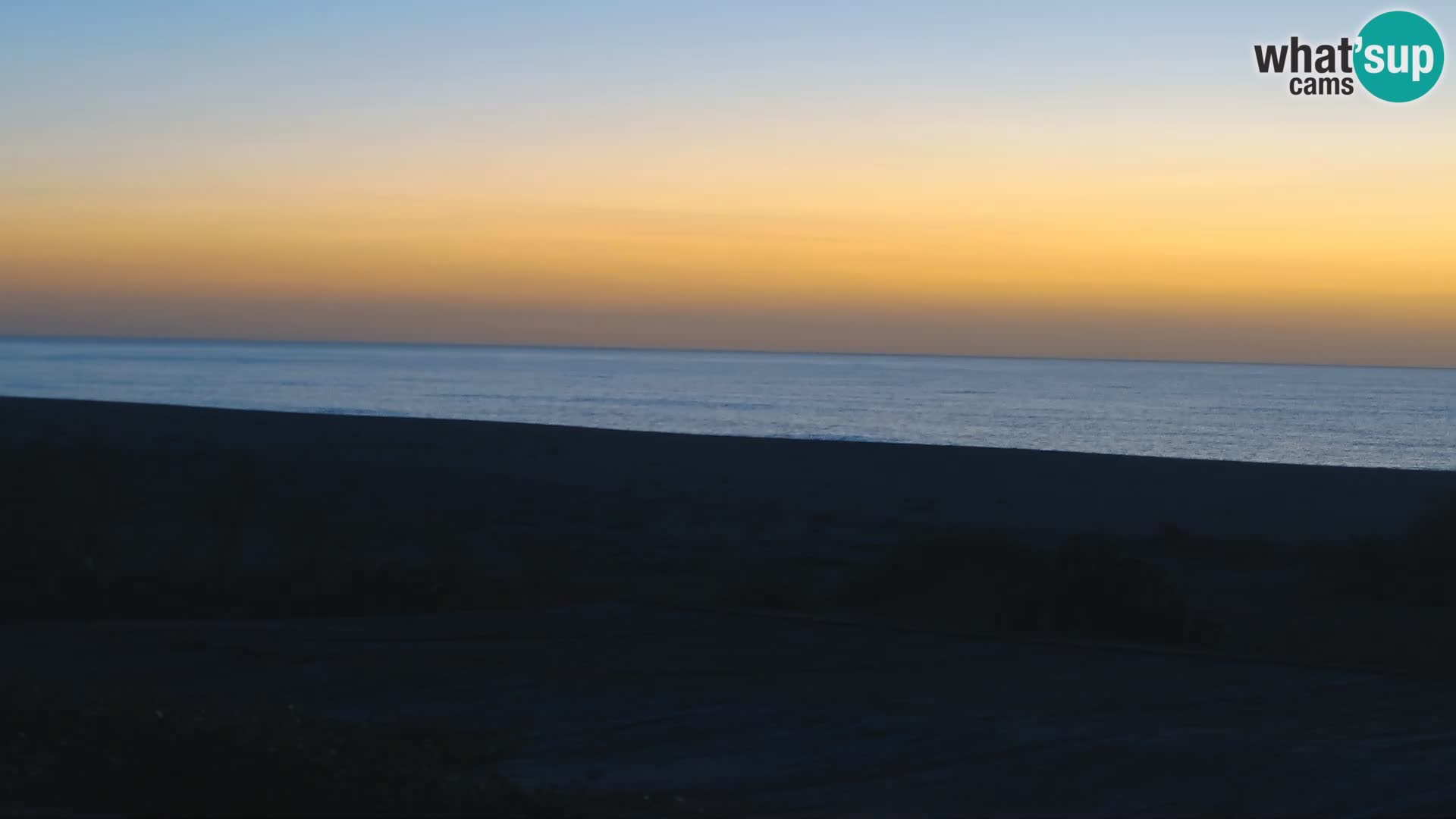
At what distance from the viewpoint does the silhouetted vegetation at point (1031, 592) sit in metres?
11.1

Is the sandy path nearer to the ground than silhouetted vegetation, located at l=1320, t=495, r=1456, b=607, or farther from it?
farther from it

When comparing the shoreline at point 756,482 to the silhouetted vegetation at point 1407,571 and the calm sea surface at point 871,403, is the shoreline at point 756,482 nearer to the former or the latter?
the silhouetted vegetation at point 1407,571

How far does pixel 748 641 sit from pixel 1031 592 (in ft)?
9.09

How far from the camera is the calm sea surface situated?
47531 millimetres

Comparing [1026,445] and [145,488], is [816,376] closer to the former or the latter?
[1026,445]

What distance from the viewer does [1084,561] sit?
1166 cm

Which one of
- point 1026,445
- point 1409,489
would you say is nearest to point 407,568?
point 1409,489

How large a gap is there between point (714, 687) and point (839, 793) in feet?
6.98

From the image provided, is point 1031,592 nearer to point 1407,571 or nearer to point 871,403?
point 1407,571

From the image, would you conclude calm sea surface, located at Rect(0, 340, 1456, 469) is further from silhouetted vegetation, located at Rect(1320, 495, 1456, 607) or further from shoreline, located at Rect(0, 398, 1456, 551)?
silhouetted vegetation, located at Rect(1320, 495, 1456, 607)

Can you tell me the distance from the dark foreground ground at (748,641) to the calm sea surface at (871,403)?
24.5m

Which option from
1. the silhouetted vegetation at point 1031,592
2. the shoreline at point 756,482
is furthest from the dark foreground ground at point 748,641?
the shoreline at point 756,482

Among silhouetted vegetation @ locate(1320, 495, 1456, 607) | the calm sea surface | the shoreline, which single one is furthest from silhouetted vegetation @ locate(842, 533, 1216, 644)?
the calm sea surface

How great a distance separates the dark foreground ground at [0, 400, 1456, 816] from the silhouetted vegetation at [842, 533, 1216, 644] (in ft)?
0.09
